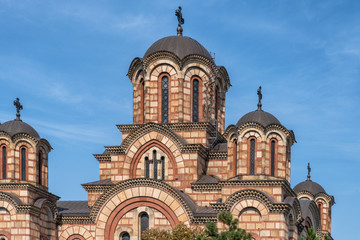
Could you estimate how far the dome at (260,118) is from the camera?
156 ft

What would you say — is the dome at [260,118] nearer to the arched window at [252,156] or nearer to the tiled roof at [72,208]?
the arched window at [252,156]

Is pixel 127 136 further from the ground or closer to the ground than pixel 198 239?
further from the ground

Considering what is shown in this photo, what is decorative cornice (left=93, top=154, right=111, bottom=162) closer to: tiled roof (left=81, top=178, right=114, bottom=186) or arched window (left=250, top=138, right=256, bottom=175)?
tiled roof (left=81, top=178, right=114, bottom=186)

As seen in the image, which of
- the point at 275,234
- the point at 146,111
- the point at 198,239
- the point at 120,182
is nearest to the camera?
the point at 198,239

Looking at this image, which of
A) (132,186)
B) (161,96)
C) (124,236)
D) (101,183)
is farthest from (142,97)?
(124,236)

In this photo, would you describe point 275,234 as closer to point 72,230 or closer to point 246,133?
point 246,133

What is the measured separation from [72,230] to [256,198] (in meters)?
10.4

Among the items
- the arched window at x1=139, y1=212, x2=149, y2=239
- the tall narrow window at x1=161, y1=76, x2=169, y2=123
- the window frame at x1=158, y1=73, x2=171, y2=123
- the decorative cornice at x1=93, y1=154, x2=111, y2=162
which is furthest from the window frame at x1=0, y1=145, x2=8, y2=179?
the tall narrow window at x1=161, y1=76, x2=169, y2=123

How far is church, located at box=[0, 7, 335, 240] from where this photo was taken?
46812 mm

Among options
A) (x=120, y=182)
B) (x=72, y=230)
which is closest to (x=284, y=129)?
(x=120, y=182)

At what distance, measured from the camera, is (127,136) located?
5219cm

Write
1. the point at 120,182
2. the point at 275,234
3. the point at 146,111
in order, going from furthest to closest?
the point at 146,111
the point at 120,182
the point at 275,234

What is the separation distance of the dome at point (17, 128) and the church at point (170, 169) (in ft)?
0.19

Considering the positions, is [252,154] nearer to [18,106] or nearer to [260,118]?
[260,118]
